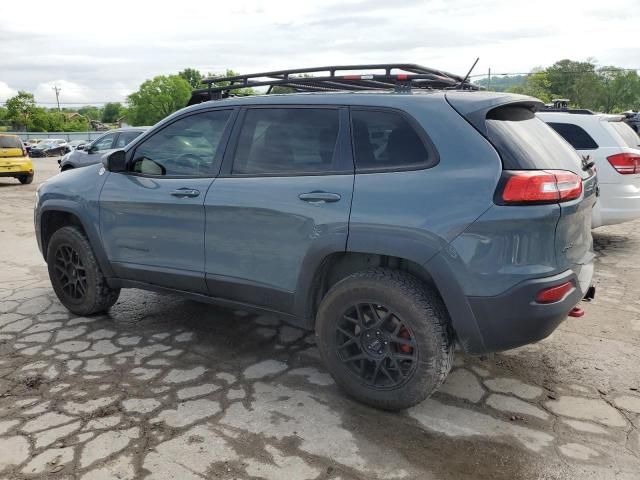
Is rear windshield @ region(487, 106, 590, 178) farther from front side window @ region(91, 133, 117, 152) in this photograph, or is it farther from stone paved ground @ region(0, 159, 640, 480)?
front side window @ region(91, 133, 117, 152)

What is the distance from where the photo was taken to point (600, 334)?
13.8 ft

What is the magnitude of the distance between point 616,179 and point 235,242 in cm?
513

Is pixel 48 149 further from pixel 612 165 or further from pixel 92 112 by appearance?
pixel 92 112

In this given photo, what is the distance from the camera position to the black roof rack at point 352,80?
11.3 ft

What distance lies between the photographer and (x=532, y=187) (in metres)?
2.65

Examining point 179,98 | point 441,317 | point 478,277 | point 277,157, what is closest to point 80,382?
point 277,157

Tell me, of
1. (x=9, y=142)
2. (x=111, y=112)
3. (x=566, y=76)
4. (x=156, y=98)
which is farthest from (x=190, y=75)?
(x=9, y=142)

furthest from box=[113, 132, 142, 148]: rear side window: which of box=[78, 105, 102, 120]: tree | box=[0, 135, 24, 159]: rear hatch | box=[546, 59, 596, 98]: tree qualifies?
box=[78, 105, 102, 120]: tree

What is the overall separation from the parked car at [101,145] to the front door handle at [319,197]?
10.6m

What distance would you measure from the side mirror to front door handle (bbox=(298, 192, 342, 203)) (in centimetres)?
170

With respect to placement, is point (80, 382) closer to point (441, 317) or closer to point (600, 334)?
point (441, 317)

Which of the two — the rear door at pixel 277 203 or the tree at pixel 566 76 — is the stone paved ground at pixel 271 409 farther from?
the tree at pixel 566 76

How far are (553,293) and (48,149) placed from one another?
41.9m

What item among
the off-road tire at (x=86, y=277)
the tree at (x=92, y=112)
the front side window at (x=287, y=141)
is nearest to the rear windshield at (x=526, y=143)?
the front side window at (x=287, y=141)
